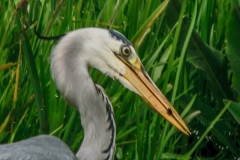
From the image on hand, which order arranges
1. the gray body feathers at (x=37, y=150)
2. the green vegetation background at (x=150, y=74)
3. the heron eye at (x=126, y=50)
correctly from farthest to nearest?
the green vegetation background at (x=150, y=74)
the heron eye at (x=126, y=50)
the gray body feathers at (x=37, y=150)

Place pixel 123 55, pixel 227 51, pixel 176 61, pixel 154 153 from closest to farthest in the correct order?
1. pixel 123 55
2. pixel 154 153
3. pixel 176 61
4. pixel 227 51

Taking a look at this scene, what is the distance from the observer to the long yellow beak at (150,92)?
283 cm

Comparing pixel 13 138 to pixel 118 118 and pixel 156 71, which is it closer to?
pixel 118 118

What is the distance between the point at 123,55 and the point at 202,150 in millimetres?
1144

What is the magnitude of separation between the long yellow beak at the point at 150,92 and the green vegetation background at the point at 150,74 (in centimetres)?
10

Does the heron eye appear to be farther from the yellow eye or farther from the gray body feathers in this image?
the gray body feathers

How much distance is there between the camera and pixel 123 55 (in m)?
2.79

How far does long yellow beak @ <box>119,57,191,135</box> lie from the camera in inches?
111

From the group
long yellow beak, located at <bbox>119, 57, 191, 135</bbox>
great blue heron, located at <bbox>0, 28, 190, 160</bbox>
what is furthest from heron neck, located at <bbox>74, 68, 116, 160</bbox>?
long yellow beak, located at <bbox>119, 57, 191, 135</bbox>

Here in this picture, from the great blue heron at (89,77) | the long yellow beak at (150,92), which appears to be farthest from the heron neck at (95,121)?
the long yellow beak at (150,92)

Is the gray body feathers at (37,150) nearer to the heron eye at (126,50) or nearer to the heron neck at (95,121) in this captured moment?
the heron neck at (95,121)

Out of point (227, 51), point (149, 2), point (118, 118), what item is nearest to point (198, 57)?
point (227, 51)

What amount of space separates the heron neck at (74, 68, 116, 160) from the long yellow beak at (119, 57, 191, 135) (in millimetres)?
119

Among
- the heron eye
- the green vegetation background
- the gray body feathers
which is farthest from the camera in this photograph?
the green vegetation background
